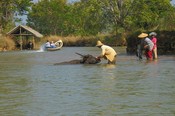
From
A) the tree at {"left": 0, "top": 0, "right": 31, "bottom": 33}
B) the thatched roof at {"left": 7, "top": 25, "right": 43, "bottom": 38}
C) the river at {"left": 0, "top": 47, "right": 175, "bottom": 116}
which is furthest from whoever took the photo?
the tree at {"left": 0, "top": 0, "right": 31, "bottom": 33}

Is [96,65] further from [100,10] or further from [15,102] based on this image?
[100,10]

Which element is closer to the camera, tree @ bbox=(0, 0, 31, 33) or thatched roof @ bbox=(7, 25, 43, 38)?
thatched roof @ bbox=(7, 25, 43, 38)

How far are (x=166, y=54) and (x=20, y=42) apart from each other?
117ft

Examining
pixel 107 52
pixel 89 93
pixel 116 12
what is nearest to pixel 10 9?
pixel 116 12

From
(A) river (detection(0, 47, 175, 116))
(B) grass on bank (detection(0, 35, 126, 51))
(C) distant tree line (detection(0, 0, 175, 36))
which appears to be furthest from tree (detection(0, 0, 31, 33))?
(A) river (detection(0, 47, 175, 116))

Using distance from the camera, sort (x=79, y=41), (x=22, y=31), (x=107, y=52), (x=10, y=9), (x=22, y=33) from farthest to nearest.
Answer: (x=79, y=41)
(x=10, y=9)
(x=22, y=31)
(x=22, y=33)
(x=107, y=52)

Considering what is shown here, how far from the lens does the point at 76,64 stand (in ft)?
88.7

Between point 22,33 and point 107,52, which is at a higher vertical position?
point 22,33

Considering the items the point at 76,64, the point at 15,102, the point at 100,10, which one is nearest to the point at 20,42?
the point at 100,10

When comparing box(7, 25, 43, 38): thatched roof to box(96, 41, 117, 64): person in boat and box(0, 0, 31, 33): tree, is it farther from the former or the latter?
box(96, 41, 117, 64): person in boat

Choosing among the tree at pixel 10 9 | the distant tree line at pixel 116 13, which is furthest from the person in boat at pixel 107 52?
the tree at pixel 10 9

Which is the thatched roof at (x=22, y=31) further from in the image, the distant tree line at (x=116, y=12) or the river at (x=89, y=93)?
the river at (x=89, y=93)

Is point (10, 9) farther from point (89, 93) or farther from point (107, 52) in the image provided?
point (89, 93)

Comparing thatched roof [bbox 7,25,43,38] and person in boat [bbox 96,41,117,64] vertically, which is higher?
thatched roof [bbox 7,25,43,38]
